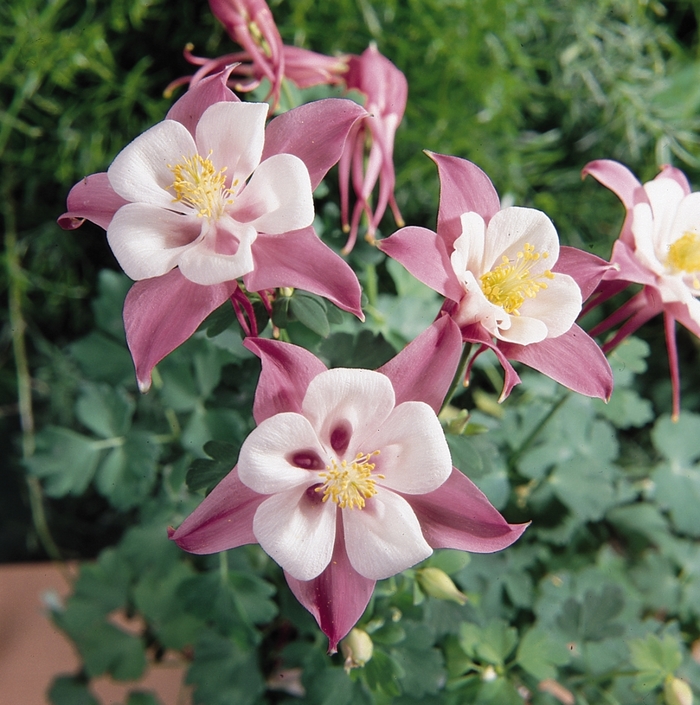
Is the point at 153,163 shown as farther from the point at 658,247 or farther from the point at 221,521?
the point at 658,247

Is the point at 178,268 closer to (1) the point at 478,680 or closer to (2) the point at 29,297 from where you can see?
(1) the point at 478,680

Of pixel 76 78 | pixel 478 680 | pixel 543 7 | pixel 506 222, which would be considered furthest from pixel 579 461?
pixel 76 78

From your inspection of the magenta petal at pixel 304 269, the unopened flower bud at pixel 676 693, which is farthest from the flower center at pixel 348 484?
the unopened flower bud at pixel 676 693

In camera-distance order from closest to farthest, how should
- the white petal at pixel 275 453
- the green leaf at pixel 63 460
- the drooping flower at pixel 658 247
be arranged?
the white petal at pixel 275 453, the drooping flower at pixel 658 247, the green leaf at pixel 63 460

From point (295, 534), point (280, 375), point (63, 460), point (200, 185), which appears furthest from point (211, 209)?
point (63, 460)

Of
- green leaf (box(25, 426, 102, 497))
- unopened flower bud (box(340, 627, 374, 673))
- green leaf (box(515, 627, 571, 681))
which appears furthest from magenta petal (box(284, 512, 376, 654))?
green leaf (box(25, 426, 102, 497))

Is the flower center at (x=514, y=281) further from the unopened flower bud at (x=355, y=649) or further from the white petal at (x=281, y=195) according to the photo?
the unopened flower bud at (x=355, y=649)

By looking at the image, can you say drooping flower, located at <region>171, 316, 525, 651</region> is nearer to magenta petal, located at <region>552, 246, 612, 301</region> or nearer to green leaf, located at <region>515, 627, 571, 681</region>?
magenta petal, located at <region>552, 246, 612, 301</region>
